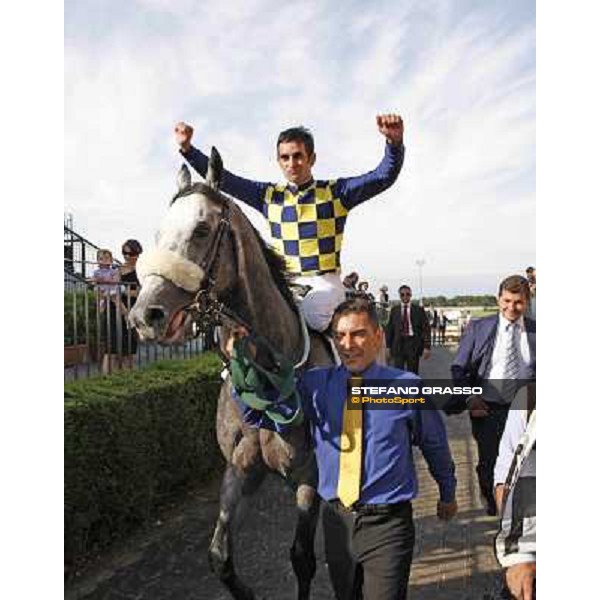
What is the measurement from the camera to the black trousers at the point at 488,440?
2043 millimetres

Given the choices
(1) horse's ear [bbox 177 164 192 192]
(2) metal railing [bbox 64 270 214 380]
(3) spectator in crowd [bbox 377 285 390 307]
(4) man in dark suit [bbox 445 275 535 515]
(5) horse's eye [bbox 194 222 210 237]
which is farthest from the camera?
(2) metal railing [bbox 64 270 214 380]

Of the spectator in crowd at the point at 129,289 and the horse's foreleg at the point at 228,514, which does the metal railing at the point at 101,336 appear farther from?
the horse's foreleg at the point at 228,514

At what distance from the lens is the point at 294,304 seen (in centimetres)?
217

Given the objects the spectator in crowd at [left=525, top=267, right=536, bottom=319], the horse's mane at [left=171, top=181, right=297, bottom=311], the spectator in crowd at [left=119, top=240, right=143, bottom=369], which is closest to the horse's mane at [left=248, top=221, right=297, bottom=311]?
the horse's mane at [left=171, top=181, right=297, bottom=311]

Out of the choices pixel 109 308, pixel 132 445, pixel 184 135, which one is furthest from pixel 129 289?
pixel 184 135

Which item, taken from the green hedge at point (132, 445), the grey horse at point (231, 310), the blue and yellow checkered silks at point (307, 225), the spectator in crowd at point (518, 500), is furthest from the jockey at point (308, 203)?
the green hedge at point (132, 445)

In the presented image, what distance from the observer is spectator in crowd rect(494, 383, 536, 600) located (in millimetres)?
1669

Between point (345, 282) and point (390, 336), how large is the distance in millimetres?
315

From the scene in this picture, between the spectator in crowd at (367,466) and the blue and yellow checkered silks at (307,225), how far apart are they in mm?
472

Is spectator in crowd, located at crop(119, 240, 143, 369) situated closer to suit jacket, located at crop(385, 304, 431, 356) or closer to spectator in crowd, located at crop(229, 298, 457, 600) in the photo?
spectator in crowd, located at crop(229, 298, 457, 600)

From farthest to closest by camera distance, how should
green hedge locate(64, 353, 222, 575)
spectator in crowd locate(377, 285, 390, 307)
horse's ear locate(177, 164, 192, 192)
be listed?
1. green hedge locate(64, 353, 222, 575)
2. spectator in crowd locate(377, 285, 390, 307)
3. horse's ear locate(177, 164, 192, 192)

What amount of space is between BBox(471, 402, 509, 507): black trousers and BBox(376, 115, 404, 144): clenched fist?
96 centimetres

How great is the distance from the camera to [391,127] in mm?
2037
